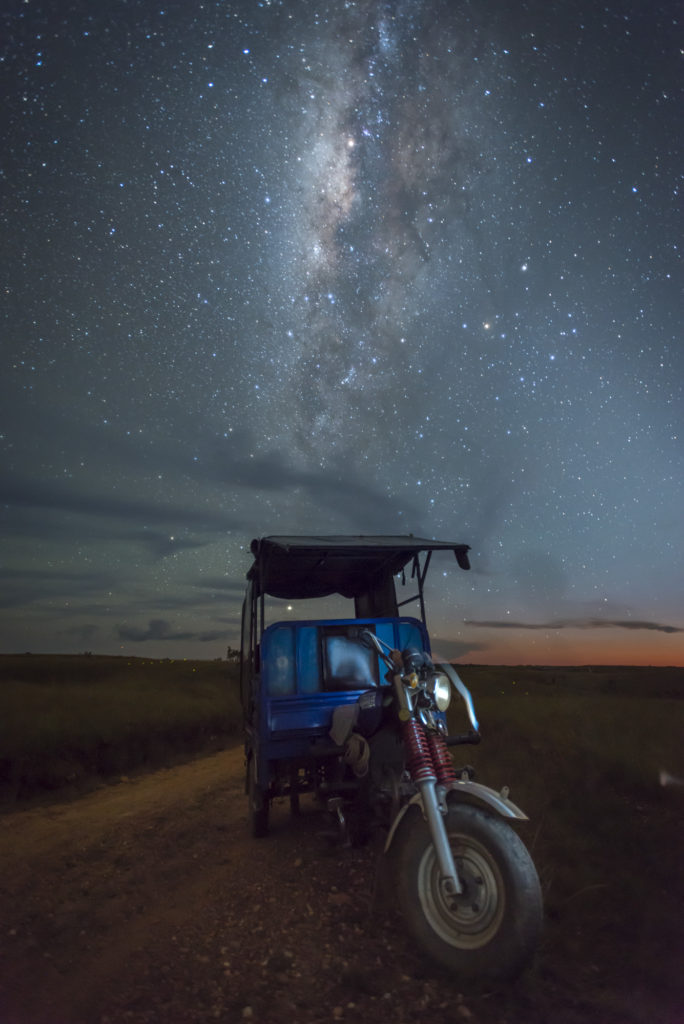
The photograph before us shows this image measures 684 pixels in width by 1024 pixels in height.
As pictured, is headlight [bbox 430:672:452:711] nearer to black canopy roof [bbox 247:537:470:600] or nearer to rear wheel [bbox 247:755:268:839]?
black canopy roof [bbox 247:537:470:600]

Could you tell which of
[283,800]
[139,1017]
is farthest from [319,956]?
[283,800]

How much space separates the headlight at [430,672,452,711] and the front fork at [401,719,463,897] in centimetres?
25

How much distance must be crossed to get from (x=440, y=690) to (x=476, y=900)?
1261 millimetres

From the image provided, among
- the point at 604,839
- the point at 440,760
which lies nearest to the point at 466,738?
the point at 440,760

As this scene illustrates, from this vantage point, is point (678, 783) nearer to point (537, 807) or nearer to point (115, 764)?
point (537, 807)

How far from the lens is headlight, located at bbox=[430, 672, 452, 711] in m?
3.93

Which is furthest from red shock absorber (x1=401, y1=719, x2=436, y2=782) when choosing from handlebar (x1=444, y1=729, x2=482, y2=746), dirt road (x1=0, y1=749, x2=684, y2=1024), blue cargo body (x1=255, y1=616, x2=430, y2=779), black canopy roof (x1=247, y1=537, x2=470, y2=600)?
black canopy roof (x1=247, y1=537, x2=470, y2=600)

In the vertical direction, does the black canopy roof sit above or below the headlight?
above

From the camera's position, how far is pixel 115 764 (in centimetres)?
1046

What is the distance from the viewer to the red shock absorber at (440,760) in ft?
11.6

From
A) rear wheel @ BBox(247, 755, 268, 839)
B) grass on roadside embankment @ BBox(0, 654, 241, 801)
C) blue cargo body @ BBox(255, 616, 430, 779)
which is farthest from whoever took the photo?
grass on roadside embankment @ BBox(0, 654, 241, 801)

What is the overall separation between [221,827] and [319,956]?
3435mm

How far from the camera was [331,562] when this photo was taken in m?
8.65

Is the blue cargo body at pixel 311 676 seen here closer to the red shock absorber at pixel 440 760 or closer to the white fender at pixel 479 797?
the red shock absorber at pixel 440 760
